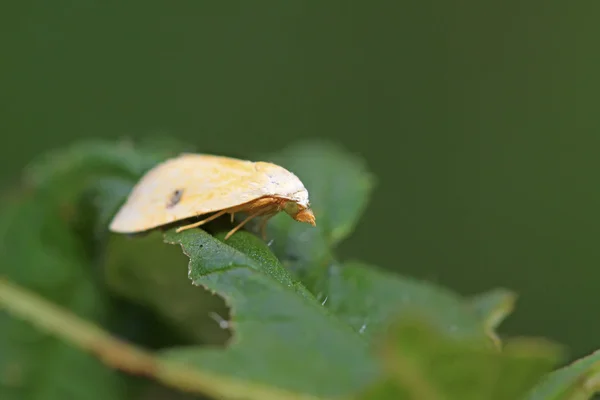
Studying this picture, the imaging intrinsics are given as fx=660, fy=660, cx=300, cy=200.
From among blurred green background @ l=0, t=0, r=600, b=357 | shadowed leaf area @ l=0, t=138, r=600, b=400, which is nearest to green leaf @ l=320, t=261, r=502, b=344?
shadowed leaf area @ l=0, t=138, r=600, b=400

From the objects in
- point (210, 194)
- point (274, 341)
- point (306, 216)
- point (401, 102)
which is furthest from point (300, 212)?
point (401, 102)

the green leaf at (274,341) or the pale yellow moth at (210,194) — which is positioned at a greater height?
the pale yellow moth at (210,194)

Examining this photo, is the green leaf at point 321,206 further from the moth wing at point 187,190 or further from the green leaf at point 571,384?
the green leaf at point 571,384

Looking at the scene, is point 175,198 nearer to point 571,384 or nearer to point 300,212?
point 300,212

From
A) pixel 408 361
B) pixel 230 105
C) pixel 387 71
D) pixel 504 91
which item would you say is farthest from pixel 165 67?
A: pixel 408 361

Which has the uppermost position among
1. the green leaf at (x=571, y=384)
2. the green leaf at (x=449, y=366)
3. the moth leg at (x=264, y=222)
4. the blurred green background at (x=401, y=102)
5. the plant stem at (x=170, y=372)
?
the blurred green background at (x=401, y=102)

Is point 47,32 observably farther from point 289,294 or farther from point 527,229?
point 289,294

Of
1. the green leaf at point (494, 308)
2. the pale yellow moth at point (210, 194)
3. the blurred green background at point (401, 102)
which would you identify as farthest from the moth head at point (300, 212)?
the blurred green background at point (401, 102)
